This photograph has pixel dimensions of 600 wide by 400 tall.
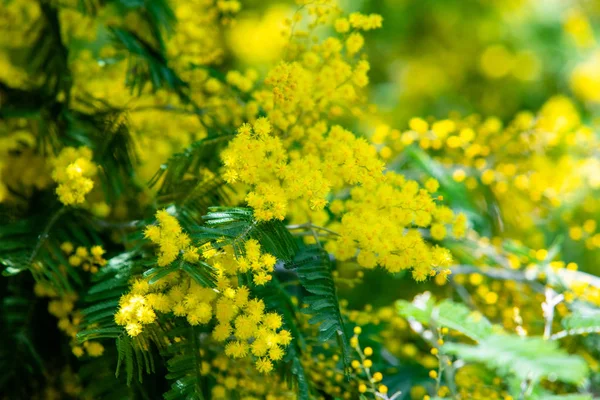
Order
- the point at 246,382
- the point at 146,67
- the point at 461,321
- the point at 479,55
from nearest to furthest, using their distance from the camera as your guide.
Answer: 1. the point at 461,321
2. the point at 246,382
3. the point at 146,67
4. the point at 479,55

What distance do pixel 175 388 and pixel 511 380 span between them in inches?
20.7

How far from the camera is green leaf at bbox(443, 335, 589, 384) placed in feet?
2.39

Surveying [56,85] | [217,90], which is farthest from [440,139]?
[56,85]

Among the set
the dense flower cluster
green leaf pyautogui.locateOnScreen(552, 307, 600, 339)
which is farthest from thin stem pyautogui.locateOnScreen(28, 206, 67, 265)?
green leaf pyautogui.locateOnScreen(552, 307, 600, 339)

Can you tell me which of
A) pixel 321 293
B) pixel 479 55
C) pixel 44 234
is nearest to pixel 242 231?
pixel 321 293

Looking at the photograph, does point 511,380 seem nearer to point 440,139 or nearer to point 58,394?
point 440,139

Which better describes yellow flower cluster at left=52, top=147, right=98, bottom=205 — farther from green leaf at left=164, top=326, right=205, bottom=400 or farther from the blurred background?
the blurred background

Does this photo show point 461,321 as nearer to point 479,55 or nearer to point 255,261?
point 255,261

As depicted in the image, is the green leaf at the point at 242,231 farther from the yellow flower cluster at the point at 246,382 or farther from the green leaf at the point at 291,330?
the yellow flower cluster at the point at 246,382

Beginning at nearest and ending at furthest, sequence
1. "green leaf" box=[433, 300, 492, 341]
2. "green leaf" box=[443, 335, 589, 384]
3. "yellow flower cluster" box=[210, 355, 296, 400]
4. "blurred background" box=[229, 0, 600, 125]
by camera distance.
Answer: "green leaf" box=[443, 335, 589, 384], "green leaf" box=[433, 300, 492, 341], "yellow flower cluster" box=[210, 355, 296, 400], "blurred background" box=[229, 0, 600, 125]

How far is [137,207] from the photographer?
1.30 meters

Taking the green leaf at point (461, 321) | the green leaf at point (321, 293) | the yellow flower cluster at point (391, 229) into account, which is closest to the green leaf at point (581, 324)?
the green leaf at point (461, 321)

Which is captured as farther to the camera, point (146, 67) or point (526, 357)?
point (146, 67)

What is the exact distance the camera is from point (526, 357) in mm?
763
